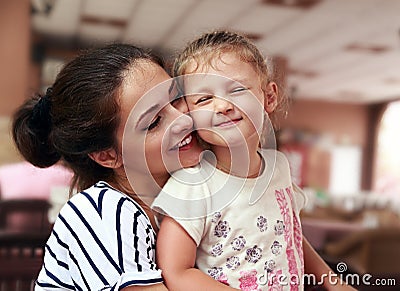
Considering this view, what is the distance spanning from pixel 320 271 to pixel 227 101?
328 millimetres

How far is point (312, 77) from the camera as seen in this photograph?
24.6 feet

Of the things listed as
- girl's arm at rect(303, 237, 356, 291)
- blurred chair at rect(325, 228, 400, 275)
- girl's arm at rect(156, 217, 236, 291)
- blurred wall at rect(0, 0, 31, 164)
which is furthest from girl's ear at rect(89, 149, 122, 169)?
blurred wall at rect(0, 0, 31, 164)

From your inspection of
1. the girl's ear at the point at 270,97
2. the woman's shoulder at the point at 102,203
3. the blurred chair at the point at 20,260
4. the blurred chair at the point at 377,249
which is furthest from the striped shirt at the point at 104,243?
the blurred chair at the point at 377,249

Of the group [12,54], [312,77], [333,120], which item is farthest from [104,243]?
[333,120]

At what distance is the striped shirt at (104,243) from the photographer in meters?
0.67

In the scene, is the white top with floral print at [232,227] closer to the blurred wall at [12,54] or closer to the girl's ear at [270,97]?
the girl's ear at [270,97]

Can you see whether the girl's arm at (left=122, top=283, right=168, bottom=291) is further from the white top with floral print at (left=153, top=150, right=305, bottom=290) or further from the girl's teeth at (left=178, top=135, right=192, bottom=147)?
the girl's teeth at (left=178, top=135, right=192, bottom=147)

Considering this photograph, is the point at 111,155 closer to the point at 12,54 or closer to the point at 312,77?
the point at 12,54

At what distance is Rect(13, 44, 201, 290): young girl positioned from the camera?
0.68 meters

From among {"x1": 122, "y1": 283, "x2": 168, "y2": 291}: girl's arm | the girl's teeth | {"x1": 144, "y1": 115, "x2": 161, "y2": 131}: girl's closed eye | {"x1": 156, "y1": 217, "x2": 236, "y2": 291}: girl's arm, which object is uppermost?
{"x1": 144, "y1": 115, "x2": 161, "y2": 131}: girl's closed eye

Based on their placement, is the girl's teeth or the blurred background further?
the blurred background

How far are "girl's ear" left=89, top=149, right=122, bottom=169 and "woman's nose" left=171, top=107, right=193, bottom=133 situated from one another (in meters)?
0.09

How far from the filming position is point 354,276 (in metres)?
1.01

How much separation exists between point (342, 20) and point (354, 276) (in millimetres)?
4083
